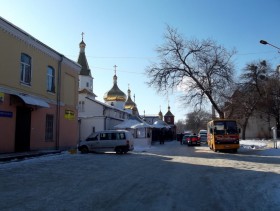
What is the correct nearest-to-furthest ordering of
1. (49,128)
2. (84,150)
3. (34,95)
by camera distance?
(34,95) → (49,128) → (84,150)

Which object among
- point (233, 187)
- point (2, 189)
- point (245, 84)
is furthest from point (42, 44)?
point (245, 84)

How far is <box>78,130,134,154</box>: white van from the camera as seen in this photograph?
27.7 meters

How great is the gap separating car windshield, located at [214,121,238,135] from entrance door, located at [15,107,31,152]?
15.4 meters

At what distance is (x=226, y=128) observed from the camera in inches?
1163

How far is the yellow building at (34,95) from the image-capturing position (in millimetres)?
20703

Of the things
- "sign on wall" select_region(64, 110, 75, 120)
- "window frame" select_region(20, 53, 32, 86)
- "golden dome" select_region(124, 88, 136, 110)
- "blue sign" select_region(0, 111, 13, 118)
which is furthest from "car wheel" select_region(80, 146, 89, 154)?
"golden dome" select_region(124, 88, 136, 110)

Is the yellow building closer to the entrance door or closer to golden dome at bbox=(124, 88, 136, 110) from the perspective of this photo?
the entrance door

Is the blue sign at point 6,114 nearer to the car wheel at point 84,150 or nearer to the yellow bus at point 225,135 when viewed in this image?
the car wheel at point 84,150

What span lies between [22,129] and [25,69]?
4005 mm

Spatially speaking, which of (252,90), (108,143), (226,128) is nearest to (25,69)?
(108,143)

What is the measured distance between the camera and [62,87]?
28969 mm

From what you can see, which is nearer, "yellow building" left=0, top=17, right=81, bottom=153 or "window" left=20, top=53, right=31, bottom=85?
"yellow building" left=0, top=17, right=81, bottom=153

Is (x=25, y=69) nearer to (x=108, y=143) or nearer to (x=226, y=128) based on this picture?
(x=108, y=143)

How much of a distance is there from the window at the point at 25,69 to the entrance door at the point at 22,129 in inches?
74.7
